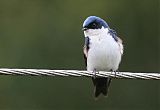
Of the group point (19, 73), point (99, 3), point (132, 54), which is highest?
point (99, 3)

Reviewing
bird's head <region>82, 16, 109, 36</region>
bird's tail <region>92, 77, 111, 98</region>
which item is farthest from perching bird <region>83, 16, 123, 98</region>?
bird's tail <region>92, 77, 111, 98</region>

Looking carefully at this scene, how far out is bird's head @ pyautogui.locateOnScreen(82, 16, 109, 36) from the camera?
7.45 metres

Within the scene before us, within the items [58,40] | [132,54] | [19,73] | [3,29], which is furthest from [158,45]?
[19,73]

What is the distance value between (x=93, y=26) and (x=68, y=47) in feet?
19.9

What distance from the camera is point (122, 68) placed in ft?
42.4

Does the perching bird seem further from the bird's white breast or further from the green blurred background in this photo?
the green blurred background

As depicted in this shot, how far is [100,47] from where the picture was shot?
7371mm

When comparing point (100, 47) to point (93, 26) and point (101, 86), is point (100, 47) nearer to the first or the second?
point (93, 26)

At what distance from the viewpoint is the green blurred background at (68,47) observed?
1315 centimetres

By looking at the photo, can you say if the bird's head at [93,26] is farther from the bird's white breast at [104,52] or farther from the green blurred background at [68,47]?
the green blurred background at [68,47]

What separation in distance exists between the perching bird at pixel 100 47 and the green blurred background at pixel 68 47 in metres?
5.08

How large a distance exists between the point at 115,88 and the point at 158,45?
0.90m

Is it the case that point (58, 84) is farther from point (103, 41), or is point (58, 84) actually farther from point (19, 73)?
point (19, 73)

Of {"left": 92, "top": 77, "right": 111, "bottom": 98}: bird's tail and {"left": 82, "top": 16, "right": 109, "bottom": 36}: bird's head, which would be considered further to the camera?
{"left": 92, "top": 77, "right": 111, "bottom": 98}: bird's tail
